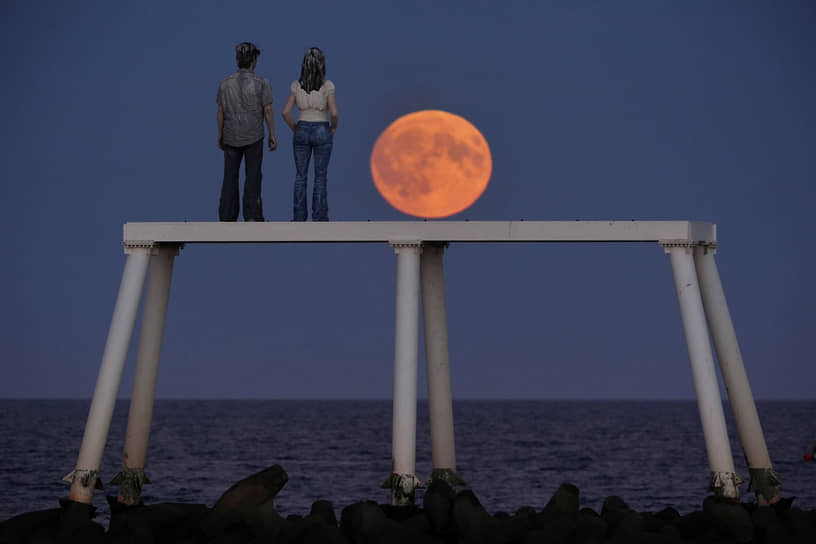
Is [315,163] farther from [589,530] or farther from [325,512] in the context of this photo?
[589,530]

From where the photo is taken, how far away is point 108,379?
70.2ft

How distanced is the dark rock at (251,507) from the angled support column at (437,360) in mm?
13699

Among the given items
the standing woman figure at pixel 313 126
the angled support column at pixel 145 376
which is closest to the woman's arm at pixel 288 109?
the standing woman figure at pixel 313 126

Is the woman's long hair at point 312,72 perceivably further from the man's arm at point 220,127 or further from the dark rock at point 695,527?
the dark rock at point 695,527

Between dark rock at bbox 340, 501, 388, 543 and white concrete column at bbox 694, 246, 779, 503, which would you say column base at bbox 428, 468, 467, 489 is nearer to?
white concrete column at bbox 694, 246, 779, 503

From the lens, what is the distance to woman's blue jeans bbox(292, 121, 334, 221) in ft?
68.4

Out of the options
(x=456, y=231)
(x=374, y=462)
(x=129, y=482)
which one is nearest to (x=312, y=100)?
(x=456, y=231)

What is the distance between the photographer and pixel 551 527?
8.62m

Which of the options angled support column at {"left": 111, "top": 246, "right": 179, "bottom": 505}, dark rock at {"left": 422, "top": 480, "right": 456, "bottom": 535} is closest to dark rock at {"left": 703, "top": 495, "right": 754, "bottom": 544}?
dark rock at {"left": 422, "top": 480, "right": 456, "bottom": 535}

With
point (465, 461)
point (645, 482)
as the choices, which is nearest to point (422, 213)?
point (645, 482)

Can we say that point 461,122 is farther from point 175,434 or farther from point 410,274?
point 175,434

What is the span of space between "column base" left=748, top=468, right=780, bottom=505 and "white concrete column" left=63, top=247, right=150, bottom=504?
11.0 meters

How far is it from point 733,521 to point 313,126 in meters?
13.1

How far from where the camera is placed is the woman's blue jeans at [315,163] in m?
20.8
